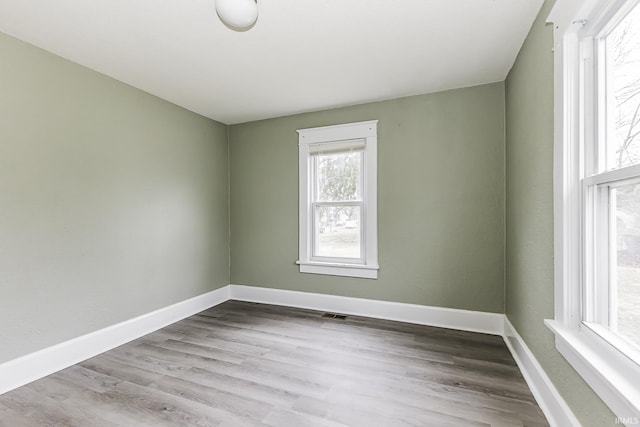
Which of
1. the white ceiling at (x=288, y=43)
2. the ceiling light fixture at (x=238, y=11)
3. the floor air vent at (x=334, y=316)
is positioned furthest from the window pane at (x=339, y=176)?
the ceiling light fixture at (x=238, y=11)

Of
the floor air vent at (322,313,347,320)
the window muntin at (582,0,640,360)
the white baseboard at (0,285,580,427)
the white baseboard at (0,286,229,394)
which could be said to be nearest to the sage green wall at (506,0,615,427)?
the white baseboard at (0,285,580,427)

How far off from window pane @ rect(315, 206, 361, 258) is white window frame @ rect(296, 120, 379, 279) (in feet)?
0.25

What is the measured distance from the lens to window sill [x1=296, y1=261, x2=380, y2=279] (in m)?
3.30

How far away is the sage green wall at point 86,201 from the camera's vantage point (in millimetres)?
2047

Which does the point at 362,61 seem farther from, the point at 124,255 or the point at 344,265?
the point at 124,255

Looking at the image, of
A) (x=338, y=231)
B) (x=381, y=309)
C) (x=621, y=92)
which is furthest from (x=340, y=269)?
(x=621, y=92)

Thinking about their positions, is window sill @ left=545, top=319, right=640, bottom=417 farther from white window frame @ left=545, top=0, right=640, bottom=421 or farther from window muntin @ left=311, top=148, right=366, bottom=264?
window muntin @ left=311, top=148, right=366, bottom=264

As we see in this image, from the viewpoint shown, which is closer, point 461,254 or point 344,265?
point 461,254

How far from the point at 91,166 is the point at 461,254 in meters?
3.53

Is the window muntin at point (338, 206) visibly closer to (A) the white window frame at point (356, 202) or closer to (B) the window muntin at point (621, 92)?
(A) the white window frame at point (356, 202)

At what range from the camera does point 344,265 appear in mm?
3420

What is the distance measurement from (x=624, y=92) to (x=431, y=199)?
1919 millimetres

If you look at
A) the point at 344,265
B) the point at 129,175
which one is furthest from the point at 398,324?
the point at 129,175

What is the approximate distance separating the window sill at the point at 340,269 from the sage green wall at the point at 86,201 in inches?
52.8
